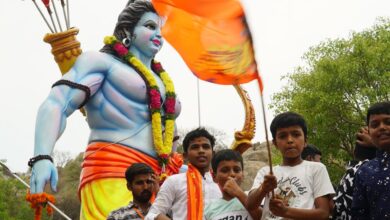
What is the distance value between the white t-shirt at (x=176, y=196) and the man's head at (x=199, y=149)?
9 cm

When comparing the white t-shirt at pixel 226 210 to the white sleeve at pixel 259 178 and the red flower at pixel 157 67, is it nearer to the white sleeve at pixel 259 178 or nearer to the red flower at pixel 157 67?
the white sleeve at pixel 259 178

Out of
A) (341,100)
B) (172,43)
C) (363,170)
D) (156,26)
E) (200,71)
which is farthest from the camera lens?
(341,100)

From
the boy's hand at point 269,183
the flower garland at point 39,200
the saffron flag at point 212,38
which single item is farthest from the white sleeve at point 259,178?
the flower garland at point 39,200

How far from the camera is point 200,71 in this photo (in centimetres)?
378

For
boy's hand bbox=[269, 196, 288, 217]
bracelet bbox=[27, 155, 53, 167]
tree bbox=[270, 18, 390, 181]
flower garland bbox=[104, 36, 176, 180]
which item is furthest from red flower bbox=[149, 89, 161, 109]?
tree bbox=[270, 18, 390, 181]

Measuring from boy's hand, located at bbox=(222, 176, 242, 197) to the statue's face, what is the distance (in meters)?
Answer: 2.67

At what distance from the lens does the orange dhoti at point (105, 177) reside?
5227 millimetres

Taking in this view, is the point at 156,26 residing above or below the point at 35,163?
above

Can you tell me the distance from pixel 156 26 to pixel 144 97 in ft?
2.23

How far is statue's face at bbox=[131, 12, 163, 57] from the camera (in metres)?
5.79

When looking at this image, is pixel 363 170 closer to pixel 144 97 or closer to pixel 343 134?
pixel 144 97

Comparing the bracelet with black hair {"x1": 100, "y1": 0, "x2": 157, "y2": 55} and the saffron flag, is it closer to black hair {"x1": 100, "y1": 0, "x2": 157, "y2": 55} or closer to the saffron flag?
black hair {"x1": 100, "y1": 0, "x2": 157, "y2": 55}

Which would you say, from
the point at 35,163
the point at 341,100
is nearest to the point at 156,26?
the point at 35,163

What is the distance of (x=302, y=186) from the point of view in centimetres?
316
